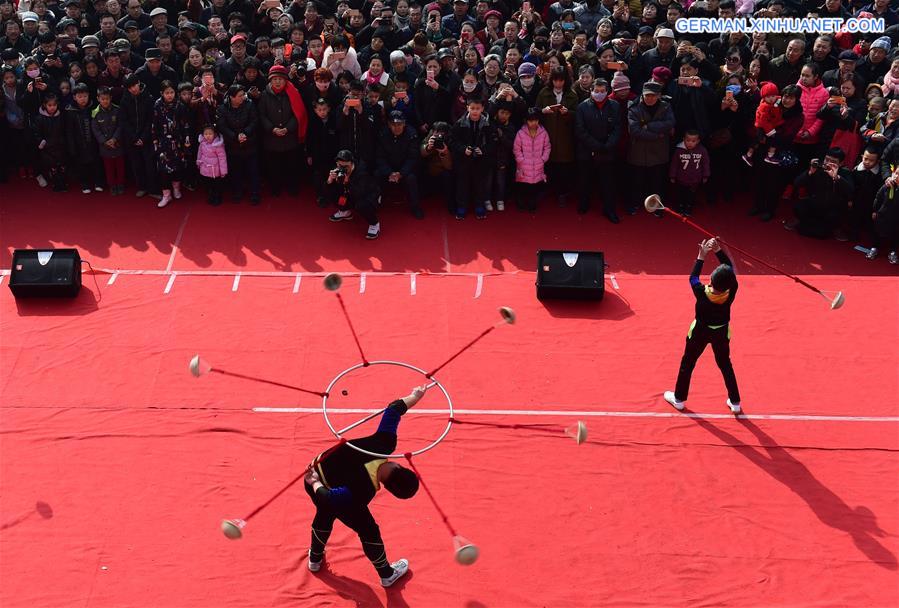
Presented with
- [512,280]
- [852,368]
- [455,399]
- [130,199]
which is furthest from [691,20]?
[130,199]

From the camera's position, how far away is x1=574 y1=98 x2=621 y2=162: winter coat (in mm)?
12648

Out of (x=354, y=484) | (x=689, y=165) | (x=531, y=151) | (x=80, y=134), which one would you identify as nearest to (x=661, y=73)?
(x=689, y=165)

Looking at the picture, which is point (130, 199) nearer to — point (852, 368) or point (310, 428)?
point (310, 428)

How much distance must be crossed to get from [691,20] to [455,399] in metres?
7.91

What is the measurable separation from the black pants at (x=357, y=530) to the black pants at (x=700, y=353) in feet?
11.9

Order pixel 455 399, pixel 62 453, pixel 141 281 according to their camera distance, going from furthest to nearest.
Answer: pixel 141 281 < pixel 455 399 < pixel 62 453

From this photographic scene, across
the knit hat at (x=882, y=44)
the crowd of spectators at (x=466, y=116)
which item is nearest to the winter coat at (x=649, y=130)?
the crowd of spectators at (x=466, y=116)

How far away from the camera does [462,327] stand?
34.9 ft

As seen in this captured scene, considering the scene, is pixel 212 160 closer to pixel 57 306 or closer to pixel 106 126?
pixel 106 126

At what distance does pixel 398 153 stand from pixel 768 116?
509 cm

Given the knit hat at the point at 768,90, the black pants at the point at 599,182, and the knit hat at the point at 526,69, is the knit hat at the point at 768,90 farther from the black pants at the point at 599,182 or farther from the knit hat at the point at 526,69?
the knit hat at the point at 526,69

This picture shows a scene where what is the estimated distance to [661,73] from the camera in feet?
41.7

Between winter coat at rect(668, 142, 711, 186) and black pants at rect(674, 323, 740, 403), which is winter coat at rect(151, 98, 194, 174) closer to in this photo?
winter coat at rect(668, 142, 711, 186)

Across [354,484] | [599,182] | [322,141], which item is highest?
Result: [322,141]
